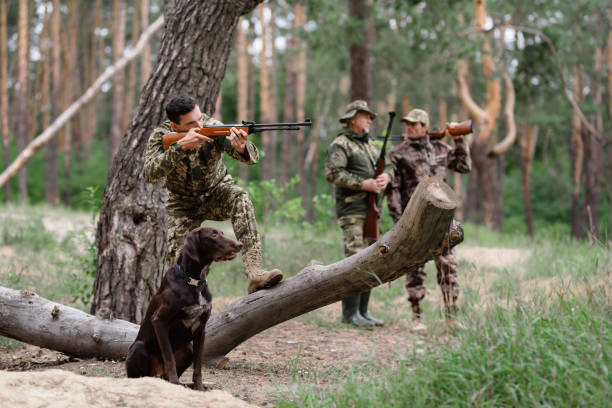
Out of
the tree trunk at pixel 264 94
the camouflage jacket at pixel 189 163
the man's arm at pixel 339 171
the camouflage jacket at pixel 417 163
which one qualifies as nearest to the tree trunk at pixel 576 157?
the tree trunk at pixel 264 94

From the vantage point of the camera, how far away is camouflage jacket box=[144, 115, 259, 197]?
14.5 ft

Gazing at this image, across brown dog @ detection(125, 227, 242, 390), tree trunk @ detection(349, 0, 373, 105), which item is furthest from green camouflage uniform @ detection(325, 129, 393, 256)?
tree trunk @ detection(349, 0, 373, 105)

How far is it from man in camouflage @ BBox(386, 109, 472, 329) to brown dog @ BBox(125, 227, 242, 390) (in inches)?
132

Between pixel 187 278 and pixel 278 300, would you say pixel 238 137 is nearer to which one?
pixel 187 278

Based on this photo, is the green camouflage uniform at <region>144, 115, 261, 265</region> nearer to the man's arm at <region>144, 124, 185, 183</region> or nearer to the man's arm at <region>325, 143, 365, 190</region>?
the man's arm at <region>144, 124, 185, 183</region>

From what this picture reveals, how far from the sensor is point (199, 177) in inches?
182

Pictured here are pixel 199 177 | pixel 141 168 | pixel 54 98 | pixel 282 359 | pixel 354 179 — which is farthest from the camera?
pixel 54 98

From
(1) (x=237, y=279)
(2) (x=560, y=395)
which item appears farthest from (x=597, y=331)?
(1) (x=237, y=279)

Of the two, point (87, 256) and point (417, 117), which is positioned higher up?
point (417, 117)

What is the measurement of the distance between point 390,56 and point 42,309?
69.5 feet

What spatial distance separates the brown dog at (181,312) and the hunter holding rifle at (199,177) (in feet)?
2.30

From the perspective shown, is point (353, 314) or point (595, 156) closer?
point (353, 314)

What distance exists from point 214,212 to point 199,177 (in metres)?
0.36

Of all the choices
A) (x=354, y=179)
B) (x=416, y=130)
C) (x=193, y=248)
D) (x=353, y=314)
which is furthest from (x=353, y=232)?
(x=193, y=248)
